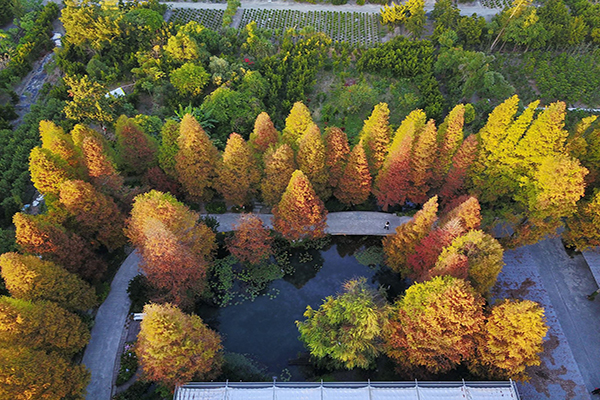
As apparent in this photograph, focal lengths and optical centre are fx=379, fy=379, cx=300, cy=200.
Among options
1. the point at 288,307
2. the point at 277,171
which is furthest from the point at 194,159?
the point at 288,307

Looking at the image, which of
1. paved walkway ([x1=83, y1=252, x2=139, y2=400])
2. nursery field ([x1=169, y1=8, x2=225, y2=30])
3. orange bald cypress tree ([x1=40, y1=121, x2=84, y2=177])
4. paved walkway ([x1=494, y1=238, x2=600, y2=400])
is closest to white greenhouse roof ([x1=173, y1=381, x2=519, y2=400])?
paved walkway ([x1=494, y1=238, x2=600, y2=400])

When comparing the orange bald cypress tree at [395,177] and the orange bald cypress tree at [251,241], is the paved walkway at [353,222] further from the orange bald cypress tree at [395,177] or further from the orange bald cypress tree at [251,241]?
the orange bald cypress tree at [251,241]

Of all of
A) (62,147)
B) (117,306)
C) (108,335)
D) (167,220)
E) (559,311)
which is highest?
(62,147)

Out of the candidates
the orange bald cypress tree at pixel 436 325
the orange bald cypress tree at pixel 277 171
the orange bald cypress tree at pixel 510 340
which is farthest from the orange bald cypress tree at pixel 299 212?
the orange bald cypress tree at pixel 510 340

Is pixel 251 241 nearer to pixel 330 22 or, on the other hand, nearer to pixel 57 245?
pixel 57 245

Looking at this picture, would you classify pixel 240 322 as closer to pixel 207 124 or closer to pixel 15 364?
pixel 15 364

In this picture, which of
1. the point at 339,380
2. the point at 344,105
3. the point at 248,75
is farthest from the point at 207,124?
Answer: the point at 339,380
